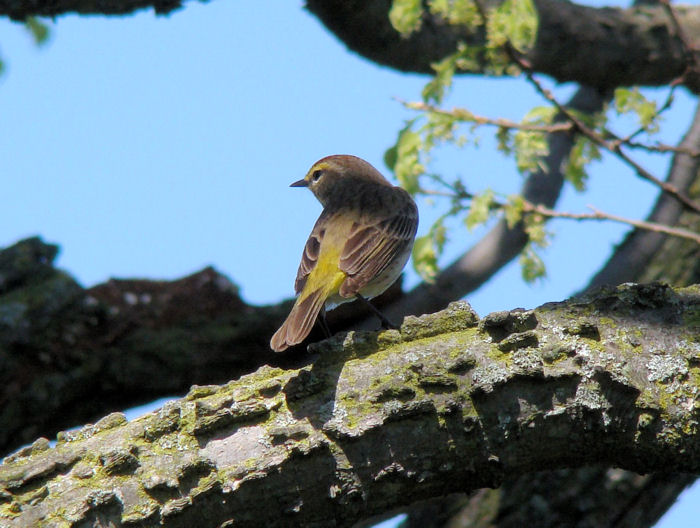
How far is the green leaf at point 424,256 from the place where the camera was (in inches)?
227

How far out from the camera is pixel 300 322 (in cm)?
446

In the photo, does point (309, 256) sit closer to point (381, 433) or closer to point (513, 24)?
point (513, 24)

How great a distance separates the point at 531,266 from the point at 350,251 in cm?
115

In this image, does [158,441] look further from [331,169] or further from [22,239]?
[331,169]

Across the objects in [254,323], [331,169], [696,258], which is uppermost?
[331,169]

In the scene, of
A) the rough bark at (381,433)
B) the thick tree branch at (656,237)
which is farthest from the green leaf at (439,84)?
the rough bark at (381,433)

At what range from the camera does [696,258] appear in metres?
6.57

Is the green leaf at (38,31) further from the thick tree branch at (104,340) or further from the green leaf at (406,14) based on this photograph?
the green leaf at (406,14)

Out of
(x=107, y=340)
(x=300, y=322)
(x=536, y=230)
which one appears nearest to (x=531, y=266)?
(x=536, y=230)

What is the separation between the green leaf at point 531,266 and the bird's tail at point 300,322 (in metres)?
1.41

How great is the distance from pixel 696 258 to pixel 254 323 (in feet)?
10.0

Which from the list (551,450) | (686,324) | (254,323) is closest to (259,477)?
(551,450)

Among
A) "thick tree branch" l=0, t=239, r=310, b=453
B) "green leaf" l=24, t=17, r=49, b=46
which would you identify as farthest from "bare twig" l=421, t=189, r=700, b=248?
"green leaf" l=24, t=17, r=49, b=46

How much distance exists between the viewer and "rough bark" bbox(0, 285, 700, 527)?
2938mm
